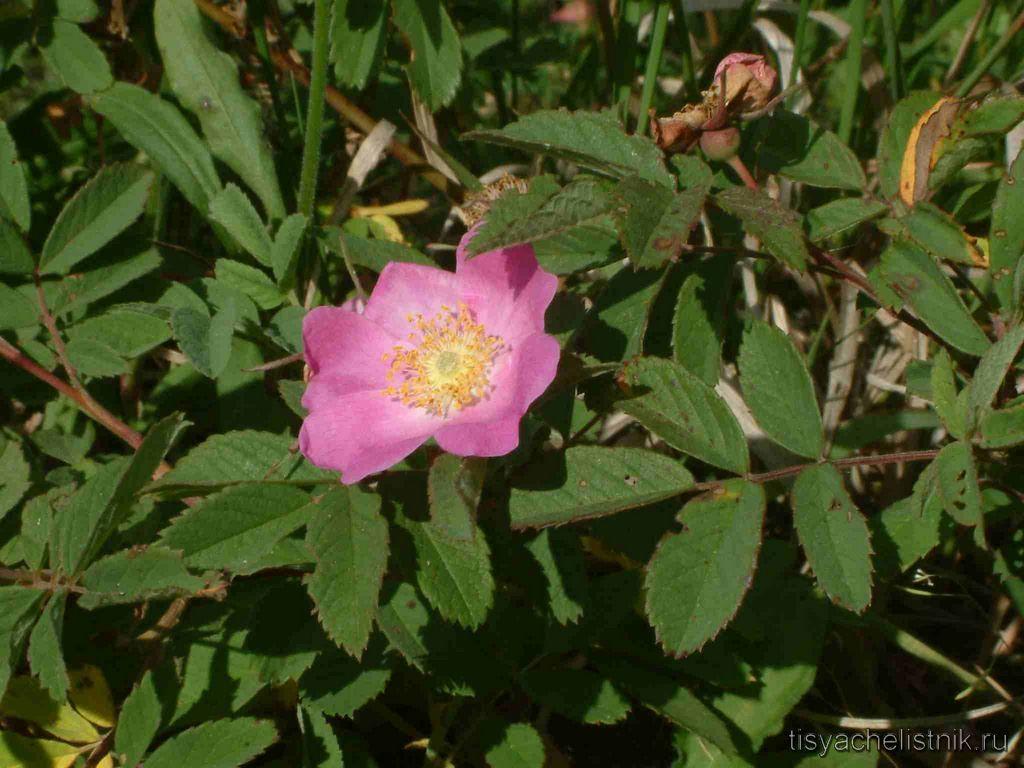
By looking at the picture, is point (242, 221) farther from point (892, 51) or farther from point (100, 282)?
point (892, 51)

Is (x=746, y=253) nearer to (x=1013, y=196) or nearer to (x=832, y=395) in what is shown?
(x=1013, y=196)

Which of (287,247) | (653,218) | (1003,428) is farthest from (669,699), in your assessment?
(287,247)

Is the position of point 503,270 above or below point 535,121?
below

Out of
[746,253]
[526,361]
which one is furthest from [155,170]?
[746,253]

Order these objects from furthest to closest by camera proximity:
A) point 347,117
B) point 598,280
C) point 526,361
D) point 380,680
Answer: point 347,117
point 598,280
point 380,680
point 526,361

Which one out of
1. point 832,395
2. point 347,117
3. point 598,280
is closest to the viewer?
point 598,280

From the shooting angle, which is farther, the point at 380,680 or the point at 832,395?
the point at 832,395

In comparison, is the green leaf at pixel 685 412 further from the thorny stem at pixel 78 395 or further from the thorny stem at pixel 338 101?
the thorny stem at pixel 338 101
